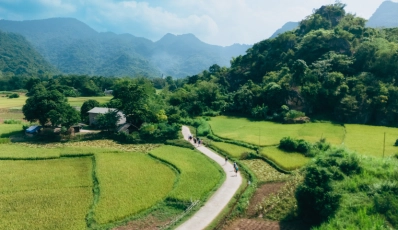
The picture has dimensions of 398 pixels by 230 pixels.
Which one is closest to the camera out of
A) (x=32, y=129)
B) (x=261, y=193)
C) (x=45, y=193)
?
(x=45, y=193)

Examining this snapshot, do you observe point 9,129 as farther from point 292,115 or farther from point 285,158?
point 292,115

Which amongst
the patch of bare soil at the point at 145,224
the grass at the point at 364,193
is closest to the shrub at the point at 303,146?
the grass at the point at 364,193

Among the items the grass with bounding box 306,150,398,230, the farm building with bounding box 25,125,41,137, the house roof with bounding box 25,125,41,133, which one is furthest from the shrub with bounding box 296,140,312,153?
the house roof with bounding box 25,125,41,133

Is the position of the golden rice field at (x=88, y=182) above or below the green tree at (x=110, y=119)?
below

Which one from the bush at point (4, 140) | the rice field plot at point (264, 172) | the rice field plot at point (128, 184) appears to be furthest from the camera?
the bush at point (4, 140)

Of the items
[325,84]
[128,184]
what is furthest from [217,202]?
[325,84]

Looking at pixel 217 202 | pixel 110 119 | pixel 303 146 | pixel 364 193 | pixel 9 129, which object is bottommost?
pixel 217 202

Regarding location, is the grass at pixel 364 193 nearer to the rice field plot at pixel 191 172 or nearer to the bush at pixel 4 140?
the rice field plot at pixel 191 172
